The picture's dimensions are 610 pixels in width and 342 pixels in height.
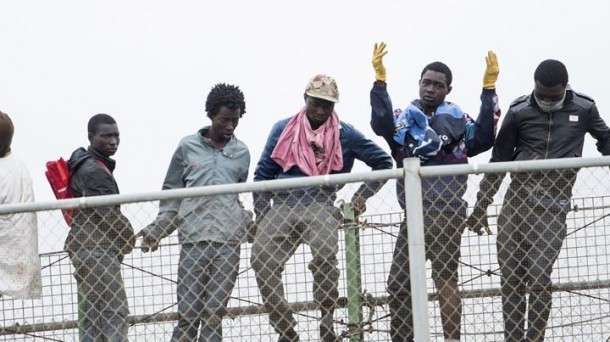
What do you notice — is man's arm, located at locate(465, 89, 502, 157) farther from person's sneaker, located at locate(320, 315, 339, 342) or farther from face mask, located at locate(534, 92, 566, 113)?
person's sneaker, located at locate(320, 315, 339, 342)

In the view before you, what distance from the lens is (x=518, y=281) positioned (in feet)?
24.3

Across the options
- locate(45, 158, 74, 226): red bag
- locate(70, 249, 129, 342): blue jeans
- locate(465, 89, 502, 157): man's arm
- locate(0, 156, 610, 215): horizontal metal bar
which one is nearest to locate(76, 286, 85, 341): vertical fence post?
locate(70, 249, 129, 342): blue jeans

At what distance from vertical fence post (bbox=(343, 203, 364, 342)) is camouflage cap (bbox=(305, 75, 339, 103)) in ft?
3.00

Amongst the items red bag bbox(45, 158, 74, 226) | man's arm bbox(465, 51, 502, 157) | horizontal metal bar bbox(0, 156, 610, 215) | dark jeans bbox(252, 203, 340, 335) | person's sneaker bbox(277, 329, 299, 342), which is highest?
man's arm bbox(465, 51, 502, 157)

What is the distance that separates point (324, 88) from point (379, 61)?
48 cm

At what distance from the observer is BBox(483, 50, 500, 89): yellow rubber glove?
25.9 feet

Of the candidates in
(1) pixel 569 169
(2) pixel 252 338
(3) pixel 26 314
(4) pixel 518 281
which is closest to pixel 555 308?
(4) pixel 518 281

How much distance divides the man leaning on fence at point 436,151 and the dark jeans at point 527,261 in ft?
0.95

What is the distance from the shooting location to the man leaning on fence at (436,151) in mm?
7340

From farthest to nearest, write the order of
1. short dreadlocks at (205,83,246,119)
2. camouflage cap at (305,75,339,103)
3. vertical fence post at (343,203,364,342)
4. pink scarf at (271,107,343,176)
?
short dreadlocks at (205,83,246,119)
camouflage cap at (305,75,339,103)
pink scarf at (271,107,343,176)
vertical fence post at (343,203,364,342)

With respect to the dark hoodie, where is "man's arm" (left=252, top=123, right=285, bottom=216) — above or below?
above

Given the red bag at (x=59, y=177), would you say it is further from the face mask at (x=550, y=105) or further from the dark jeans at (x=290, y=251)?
the face mask at (x=550, y=105)

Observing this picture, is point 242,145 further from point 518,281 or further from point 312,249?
point 518,281

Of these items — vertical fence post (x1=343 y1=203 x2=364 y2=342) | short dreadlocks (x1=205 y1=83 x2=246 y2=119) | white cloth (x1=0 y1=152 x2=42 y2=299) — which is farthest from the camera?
short dreadlocks (x1=205 y1=83 x2=246 y2=119)
